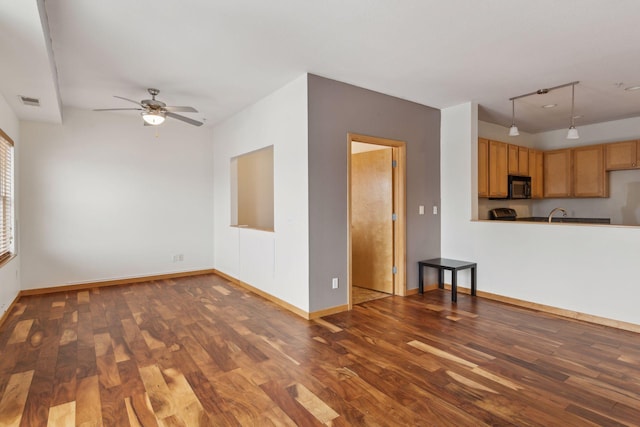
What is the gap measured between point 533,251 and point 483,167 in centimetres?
169

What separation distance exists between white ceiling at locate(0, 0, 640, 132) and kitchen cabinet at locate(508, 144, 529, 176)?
4.43 feet

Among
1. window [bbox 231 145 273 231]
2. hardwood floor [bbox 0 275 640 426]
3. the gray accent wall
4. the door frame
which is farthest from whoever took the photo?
window [bbox 231 145 273 231]

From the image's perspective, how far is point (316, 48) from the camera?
10.2 ft

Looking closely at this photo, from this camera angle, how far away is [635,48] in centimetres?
312

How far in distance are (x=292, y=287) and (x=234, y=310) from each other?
77 cm

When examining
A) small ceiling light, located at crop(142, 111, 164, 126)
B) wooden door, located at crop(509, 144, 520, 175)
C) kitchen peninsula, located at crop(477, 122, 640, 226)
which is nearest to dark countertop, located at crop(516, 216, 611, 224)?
kitchen peninsula, located at crop(477, 122, 640, 226)

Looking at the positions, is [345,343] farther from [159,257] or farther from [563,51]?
[159,257]

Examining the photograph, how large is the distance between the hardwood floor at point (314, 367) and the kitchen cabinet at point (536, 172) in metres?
3.27

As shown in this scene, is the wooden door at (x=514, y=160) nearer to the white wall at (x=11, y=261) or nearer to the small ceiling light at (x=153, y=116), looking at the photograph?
the small ceiling light at (x=153, y=116)

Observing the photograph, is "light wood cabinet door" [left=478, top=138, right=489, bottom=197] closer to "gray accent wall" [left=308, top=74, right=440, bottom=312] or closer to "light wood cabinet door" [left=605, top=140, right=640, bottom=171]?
"gray accent wall" [left=308, top=74, right=440, bottom=312]

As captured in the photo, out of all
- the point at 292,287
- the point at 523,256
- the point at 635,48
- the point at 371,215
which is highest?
the point at 635,48

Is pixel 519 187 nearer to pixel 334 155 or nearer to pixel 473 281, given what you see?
pixel 473 281

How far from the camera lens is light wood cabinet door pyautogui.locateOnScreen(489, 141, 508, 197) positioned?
5.45m

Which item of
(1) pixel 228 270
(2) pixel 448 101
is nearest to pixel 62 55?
(1) pixel 228 270
